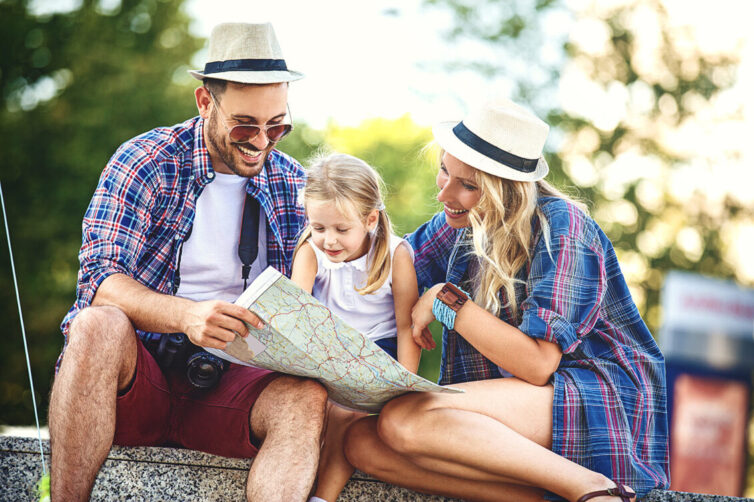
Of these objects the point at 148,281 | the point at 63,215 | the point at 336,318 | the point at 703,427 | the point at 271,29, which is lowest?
the point at 703,427

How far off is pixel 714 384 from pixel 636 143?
668cm

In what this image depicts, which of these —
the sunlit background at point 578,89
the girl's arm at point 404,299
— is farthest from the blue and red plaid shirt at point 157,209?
the sunlit background at point 578,89

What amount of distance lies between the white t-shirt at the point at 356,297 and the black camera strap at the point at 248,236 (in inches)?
9.9

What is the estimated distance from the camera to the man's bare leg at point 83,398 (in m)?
2.57

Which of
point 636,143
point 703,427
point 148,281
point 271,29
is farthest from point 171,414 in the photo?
point 636,143

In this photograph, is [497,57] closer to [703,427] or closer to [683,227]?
[683,227]

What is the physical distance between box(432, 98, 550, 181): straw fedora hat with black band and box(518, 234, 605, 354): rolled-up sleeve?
0.30m

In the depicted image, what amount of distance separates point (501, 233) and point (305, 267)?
0.74 meters

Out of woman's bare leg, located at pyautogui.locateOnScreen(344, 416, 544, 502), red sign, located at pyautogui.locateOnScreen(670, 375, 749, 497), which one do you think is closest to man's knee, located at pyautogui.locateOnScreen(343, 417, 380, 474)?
woman's bare leg, located at pyautogui.locateOnScreen(344, 416, 544, 502)

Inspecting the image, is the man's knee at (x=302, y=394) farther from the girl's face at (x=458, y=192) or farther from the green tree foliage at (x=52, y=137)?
the green tree foliage at (x=52, y=137)

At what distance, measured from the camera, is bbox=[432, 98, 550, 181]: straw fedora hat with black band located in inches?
117

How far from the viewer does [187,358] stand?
310 cm

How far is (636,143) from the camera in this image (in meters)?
17.4

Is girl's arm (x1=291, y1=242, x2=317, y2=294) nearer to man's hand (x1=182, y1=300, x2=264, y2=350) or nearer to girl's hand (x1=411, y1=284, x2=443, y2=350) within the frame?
girl's hand (x1=411, y1=284, x2=443, y2=350)
